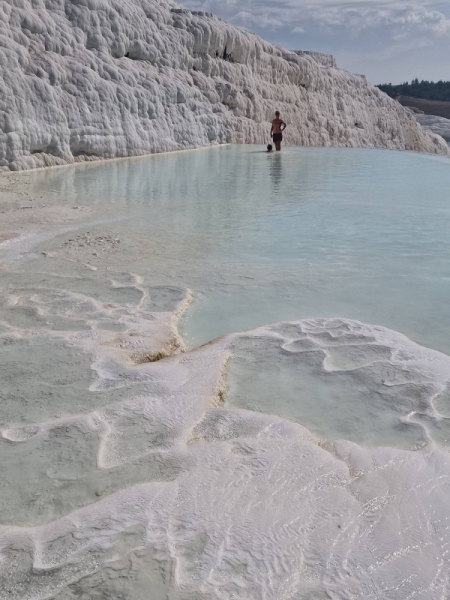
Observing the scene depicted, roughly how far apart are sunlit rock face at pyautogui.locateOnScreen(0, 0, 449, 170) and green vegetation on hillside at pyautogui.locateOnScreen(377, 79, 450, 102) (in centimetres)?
5822

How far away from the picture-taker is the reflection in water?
275 inches

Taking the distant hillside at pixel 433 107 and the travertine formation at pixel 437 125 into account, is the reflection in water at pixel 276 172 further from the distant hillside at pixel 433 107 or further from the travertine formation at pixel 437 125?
the distant hillside at pixel 433 107

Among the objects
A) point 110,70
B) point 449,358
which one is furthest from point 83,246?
point 110,70

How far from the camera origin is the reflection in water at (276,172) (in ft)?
22.9

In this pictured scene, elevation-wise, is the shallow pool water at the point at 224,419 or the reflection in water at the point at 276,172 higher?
the reflection in water at the point at 276,172

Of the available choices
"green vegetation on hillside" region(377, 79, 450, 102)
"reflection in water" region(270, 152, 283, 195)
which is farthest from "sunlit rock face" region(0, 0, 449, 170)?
"green vegetation on hillside" region(377, 79, 450, 102)

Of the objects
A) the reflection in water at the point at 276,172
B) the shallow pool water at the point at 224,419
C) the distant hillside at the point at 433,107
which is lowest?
the shallow pool water at the point at 224,419

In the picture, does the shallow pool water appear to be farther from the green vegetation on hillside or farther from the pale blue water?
the green vegetation on hillside

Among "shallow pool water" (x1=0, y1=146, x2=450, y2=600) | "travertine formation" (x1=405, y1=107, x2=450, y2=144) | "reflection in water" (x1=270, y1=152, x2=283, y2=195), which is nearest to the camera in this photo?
"shallow pool water" (x1=0, y1=146, x2=450, y2=600)

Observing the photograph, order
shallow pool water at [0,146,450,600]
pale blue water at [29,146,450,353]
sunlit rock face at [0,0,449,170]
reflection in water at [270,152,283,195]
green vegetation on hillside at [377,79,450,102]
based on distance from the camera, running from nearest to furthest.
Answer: shallow pool water at [0,146,450,600] < pale blue water at [29,146,450,353] < reflection in water at [270,152,283,195] < sunlit rock face at [0,0,449,170] < green vegetation on hillside at [377,79,450,102]

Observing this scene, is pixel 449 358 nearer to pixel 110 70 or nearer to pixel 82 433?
pixel 82 433

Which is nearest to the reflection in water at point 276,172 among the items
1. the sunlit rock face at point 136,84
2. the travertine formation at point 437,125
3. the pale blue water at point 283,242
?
the pale blue water at point 283,242

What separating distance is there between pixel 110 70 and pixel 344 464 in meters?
10.7

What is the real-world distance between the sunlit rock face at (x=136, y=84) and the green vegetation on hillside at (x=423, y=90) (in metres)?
58.2
